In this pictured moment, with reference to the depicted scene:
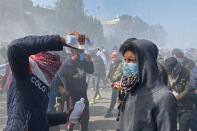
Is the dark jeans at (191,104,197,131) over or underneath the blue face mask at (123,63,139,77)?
underneath

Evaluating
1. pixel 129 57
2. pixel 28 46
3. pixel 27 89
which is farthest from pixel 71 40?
pixel 129 57

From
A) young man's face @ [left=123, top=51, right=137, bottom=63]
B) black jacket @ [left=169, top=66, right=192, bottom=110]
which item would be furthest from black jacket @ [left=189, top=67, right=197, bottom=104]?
young man's face @ [left=123, top=51, right=137, bottom=63]

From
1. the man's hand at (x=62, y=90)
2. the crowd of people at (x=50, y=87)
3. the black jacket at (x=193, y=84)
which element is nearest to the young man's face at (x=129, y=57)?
the crowd of people at (x=50, y=87)

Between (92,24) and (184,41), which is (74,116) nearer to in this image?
(92,24)

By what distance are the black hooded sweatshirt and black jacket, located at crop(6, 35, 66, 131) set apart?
0.65 m

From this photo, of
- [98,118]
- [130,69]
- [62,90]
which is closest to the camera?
[130,69]

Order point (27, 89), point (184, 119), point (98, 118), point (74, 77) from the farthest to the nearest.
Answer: point (98, 118) < point (74, 77) < point (184, 119) < point (27, 89)

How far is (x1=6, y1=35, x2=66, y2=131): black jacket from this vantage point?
262cm

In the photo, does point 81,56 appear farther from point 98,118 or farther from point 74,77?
point 98,118

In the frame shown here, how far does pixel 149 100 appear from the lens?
2.87m

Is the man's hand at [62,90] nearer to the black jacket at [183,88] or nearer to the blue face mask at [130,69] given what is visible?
the black jacket at [183,88]

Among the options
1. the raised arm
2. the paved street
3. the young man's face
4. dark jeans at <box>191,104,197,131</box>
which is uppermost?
the raised arm

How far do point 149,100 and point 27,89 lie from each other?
0.89 meters

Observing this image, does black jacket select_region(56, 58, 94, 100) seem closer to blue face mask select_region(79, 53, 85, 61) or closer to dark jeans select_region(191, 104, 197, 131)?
blue face mask select_region(79, 53, 85, 61)
